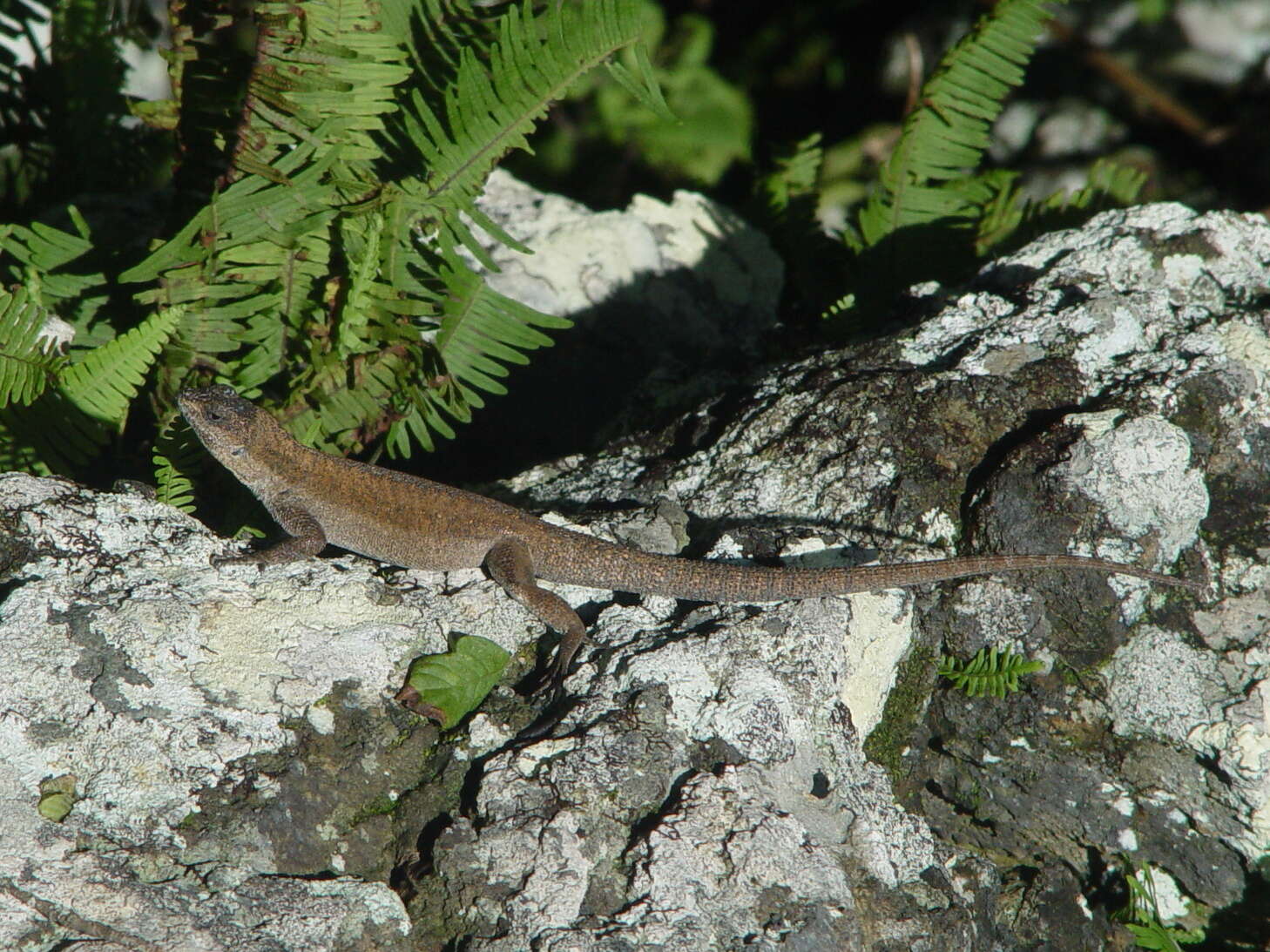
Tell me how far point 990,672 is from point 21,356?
12.4ft

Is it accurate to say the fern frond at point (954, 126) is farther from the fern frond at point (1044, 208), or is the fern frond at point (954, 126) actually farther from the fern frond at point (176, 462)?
the fern frond at point (176, 462)

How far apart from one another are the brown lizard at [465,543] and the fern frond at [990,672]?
14.2 inches

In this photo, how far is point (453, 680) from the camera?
11.3 feet

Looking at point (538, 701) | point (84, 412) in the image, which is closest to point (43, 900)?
point (538, 701)

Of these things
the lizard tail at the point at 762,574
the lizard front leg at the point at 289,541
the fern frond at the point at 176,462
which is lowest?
the lizard front leg at the point at 289,541

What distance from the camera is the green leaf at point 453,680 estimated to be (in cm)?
337

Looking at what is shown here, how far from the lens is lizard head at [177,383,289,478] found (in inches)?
165

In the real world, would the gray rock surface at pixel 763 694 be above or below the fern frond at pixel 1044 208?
below

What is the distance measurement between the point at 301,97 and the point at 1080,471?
3.36 metres

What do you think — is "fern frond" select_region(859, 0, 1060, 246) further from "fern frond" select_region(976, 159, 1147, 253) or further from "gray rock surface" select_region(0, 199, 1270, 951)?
"gray rock surface" select_region(0, 199, 1270, 951)

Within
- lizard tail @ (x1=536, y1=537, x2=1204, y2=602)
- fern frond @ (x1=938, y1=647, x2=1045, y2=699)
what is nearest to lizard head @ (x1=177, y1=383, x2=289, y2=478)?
lizard tail @ (x1=536, y1=537, x2=1204, y2=602)

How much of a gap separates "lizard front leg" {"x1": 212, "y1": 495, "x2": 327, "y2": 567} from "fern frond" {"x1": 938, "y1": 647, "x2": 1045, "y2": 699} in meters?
2.56

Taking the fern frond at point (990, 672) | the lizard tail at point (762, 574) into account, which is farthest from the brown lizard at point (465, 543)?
the fern frond at point (990, 672)

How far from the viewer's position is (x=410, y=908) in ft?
9.81
